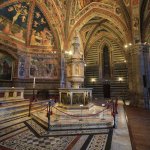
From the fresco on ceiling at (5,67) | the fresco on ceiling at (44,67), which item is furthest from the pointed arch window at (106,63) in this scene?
the fresco on ceiling at (5,67)

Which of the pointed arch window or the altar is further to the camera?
the pointed arch window

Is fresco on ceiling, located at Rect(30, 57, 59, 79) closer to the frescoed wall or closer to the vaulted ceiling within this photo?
the frescoed wall

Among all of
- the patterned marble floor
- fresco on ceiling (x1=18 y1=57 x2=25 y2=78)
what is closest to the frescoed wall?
fresco on ceiling (x1=18 y1=57 x2=25 y2=78)

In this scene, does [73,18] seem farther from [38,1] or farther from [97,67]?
[97,67]

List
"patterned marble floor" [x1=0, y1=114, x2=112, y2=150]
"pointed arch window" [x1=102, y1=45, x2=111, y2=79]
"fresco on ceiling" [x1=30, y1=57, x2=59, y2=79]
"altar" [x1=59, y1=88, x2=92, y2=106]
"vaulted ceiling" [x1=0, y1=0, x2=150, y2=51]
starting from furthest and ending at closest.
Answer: "pointed arch window" [x1=102, y1=45, x2=111, y2=79] < "fresco on ceiling" [x1=30, y1=57, x2=59, y2=79] < "vaulted ceiling" [x1=0, y1=0, x2=150, y2=51] < "altar" [x1=59, y1=88, x2=92, y2=106] < "patterned marble floor" [x1=0, y1=114, x2=112, y2=150]

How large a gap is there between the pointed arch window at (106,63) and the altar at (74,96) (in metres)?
13.9

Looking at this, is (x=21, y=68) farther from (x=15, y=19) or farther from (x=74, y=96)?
(x=74, y=96)

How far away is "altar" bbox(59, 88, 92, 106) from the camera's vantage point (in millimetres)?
8102

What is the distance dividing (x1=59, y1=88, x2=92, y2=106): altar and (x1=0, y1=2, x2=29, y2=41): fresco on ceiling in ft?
29.9

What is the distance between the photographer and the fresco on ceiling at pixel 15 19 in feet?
39.7

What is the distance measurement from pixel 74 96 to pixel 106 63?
614 inches

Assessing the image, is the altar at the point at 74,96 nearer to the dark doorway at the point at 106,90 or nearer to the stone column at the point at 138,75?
the stone column at the point at 138,75

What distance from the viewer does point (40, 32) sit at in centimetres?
1548

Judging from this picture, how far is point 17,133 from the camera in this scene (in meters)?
4.75
